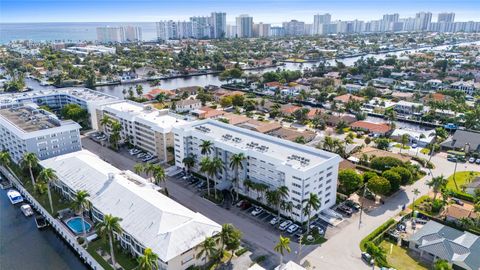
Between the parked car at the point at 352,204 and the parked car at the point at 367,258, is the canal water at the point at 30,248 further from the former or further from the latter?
the parked car at the point at 352,204

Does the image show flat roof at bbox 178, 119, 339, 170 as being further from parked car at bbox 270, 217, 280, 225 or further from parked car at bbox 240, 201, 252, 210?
parked car at bbox 240, 201, 252, 210

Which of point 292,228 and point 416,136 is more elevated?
point 416,136

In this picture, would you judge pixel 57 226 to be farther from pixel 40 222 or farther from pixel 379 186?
pixel 379 186

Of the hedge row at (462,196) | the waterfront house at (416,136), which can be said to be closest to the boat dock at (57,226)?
the hedge row at (462,196)

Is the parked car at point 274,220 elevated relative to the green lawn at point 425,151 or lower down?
lower down

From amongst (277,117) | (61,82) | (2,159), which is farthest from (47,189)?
(61,82)

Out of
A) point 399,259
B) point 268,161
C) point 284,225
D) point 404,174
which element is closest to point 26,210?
point 268,161
